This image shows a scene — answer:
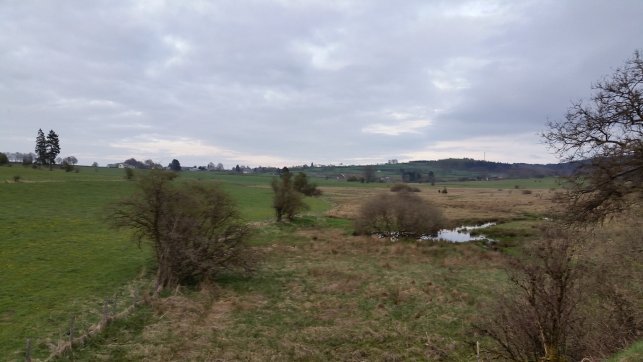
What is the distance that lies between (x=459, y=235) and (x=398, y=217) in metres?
10.5

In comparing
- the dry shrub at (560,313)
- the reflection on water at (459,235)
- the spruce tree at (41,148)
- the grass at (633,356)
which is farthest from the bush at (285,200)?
the spruce tree at (41,148)

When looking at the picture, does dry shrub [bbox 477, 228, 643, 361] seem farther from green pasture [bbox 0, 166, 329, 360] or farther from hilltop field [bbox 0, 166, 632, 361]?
green pasture [bbox 0, 166, 329, 360]

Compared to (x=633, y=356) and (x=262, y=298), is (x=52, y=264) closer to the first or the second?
(x=262, y=298)

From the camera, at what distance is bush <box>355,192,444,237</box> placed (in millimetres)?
49031

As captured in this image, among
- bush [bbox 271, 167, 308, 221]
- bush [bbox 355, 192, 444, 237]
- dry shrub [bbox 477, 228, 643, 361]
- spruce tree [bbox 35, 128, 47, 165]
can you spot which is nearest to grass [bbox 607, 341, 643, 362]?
dry shrub [bbox 477, 228, 643, 361]

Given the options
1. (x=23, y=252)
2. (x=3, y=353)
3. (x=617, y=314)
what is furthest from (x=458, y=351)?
(x=23, y=252)

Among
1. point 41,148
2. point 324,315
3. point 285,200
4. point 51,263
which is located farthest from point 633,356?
point 41,148

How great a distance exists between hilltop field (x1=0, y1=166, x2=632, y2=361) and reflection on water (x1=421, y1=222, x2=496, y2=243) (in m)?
5.31

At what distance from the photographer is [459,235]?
53.8 meters

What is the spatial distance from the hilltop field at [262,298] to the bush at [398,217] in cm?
513

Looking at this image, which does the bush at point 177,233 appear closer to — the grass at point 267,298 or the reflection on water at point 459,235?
the grass at point 267,298

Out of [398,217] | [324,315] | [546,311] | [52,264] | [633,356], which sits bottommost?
[324,315]

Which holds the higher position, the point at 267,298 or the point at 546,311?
the point at 546,311

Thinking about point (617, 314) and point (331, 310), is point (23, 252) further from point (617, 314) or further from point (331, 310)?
point (617, 314)
